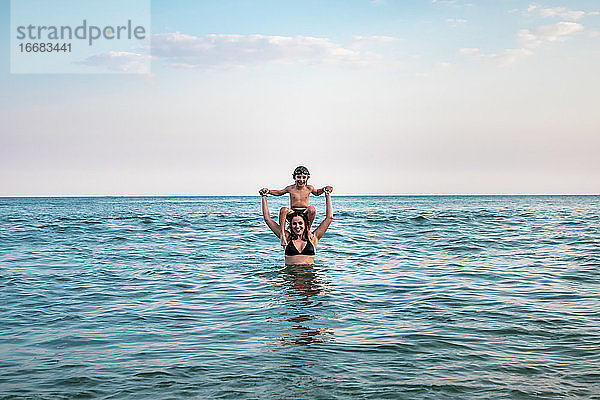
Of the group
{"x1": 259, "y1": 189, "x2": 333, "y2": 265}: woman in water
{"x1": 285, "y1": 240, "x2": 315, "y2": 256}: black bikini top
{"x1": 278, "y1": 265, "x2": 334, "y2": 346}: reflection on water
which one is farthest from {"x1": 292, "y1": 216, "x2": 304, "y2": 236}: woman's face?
{"x1": 278, "y1": 265, "x2": 334, "y2": 346}: reflection on water

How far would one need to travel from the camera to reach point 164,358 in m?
7.20

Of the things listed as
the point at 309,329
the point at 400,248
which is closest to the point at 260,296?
the point at 309,329

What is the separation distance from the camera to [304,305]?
10.6 m

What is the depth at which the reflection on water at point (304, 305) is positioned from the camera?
27.1ft

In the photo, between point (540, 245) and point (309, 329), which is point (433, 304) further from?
point (540, 245)

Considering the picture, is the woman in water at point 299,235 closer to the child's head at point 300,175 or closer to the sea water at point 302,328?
the sea water at point 302,328

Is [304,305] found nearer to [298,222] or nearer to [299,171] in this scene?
[298,222]

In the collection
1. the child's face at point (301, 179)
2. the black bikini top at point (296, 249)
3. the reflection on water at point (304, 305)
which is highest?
the child's face at point (301, 179)

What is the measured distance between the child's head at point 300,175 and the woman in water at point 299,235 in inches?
30.9

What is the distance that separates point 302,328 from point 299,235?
6302mm

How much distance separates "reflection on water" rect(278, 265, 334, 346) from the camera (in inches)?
325

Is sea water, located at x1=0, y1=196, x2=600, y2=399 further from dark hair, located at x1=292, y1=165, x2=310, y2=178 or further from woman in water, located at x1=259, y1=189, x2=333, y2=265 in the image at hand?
dark hair, located at x1=292, y1=165, x2=310, y2=178

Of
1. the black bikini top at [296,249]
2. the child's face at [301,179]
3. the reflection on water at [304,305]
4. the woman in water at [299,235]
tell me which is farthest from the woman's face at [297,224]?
the reflection on water at [304,305]

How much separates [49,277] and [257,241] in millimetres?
12137
